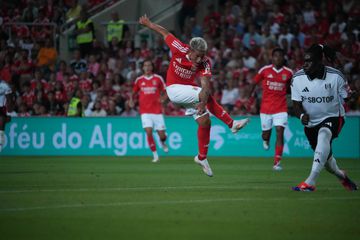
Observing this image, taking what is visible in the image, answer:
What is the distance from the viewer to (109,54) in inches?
1127

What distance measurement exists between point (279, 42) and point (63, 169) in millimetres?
10765

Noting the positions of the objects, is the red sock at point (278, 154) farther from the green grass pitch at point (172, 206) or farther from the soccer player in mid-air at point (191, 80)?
the soccer player in mid-air at point (191, 80)

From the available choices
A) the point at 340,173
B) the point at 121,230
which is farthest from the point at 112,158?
the point at 121,230

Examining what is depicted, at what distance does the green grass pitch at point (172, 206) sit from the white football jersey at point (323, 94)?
113 centimetres

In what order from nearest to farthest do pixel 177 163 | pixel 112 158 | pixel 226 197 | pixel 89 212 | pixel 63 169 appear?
pixel 89 212 < pixel 226 197 < pixel 63 169 < pixel 177 163 < pixel 112 158

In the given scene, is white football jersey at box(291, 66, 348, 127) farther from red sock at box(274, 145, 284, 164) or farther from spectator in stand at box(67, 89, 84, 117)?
spectator in stand at box(67, 89, 84, 117)

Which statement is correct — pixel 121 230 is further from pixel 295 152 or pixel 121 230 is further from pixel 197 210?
pixel 295 152

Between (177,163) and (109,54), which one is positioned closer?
(177,163)

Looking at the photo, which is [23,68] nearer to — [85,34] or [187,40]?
[85,34]

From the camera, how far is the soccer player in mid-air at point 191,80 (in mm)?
13797

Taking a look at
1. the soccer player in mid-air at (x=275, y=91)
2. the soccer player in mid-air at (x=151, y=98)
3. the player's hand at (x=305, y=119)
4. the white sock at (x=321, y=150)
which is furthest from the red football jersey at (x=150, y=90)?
the white sock at (x=321, y=150)

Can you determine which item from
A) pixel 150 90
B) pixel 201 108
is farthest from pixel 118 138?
pixel 201 108

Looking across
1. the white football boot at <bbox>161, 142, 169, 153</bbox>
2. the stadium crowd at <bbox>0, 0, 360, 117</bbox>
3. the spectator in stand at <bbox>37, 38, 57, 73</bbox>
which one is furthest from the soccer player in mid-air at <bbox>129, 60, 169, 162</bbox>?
the spectator in stand at <bbox>37, 38, 57, 73</bbox>

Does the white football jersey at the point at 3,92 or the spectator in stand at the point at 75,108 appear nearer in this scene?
the white football jersey at the point at 3,92
